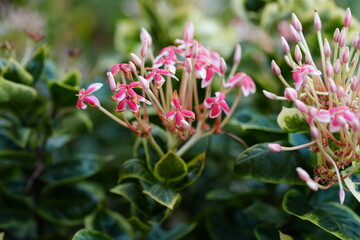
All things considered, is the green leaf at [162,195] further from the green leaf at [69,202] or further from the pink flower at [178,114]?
the green leaf at [69,202]

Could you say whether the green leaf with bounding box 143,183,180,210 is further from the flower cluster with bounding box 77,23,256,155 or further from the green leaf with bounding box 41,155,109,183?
the green leaf with bounding box 41,155,109,183

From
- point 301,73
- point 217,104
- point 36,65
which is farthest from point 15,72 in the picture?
point 301,73

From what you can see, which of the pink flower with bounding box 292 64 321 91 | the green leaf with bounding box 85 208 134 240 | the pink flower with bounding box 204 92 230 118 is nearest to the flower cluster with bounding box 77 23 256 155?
the pink flower with bounding box 204 92 230 118

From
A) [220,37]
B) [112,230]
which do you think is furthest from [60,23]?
[112,230]

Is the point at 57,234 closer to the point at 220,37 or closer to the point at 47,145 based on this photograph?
the point at 47,145

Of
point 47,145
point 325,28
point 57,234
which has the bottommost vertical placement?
point 57,234

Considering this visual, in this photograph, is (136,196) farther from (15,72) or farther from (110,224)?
(15,72)
